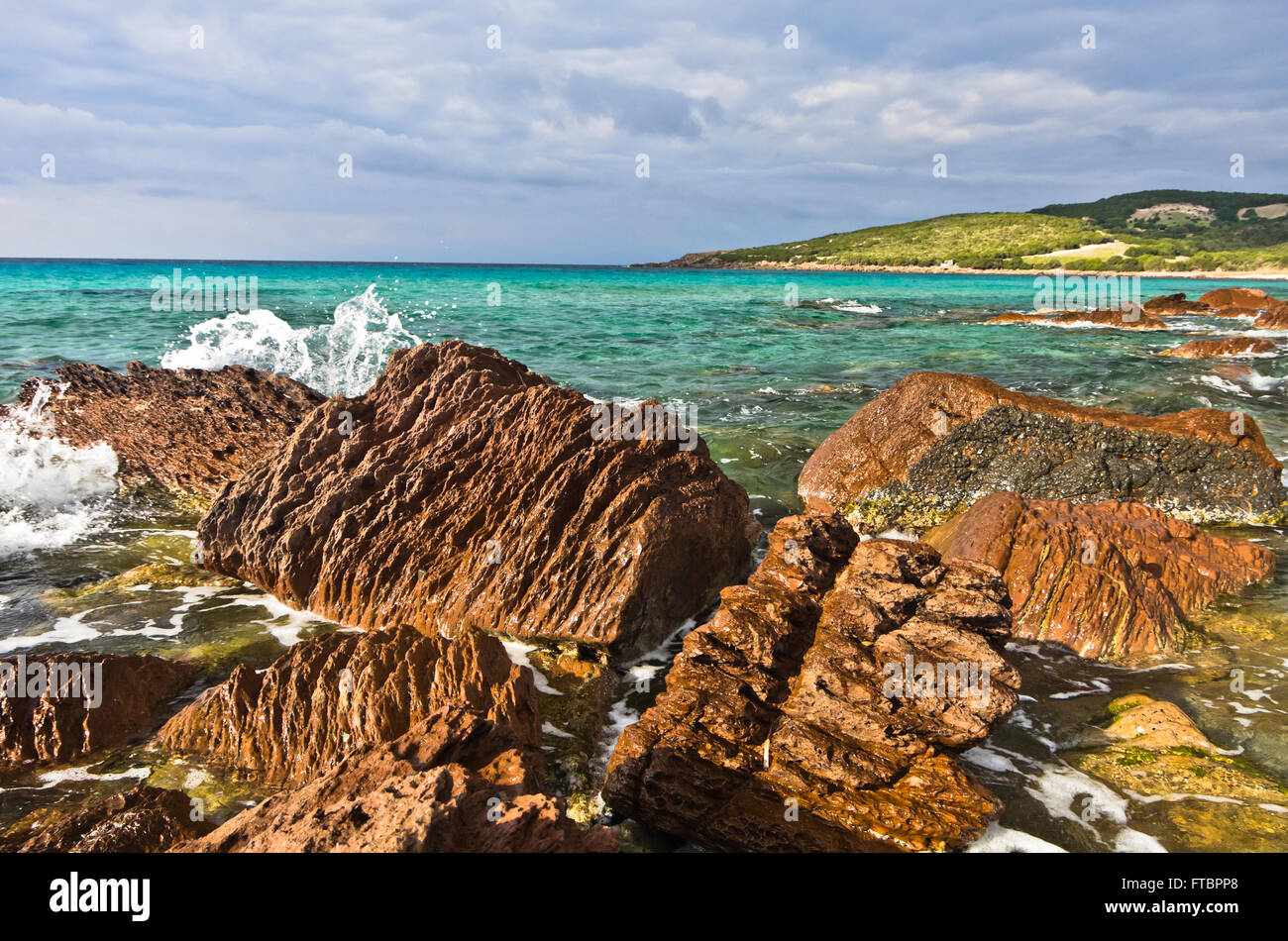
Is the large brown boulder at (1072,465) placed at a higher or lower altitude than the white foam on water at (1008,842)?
higher

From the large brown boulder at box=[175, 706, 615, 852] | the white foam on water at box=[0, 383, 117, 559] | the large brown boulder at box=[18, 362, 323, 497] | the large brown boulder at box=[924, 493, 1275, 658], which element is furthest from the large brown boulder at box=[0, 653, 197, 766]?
the large brown boulder at box=[924, 493, 1275, 658]

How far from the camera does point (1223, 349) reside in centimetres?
2266

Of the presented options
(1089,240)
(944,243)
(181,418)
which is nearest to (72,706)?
(181,418)

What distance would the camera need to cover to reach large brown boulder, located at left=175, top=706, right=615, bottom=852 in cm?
264

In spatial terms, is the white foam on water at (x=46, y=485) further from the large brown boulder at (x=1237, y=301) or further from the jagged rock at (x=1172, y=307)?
the large brown boulder at (x=1237, y=301)

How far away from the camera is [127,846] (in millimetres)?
3256

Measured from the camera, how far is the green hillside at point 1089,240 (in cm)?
9062

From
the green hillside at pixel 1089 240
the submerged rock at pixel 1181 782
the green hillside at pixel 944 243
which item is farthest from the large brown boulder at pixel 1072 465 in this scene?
the green hillside at pixel 944 243

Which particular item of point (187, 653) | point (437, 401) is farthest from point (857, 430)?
point (187, 653)

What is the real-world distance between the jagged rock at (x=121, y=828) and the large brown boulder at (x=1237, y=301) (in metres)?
47.5

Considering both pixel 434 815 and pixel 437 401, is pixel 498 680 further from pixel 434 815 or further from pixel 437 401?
pixel 437 401

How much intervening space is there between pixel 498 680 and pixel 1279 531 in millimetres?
8608

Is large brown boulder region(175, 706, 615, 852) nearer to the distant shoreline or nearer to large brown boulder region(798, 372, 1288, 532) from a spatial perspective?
large brown boulder region(798, 372, 1288, 532)
